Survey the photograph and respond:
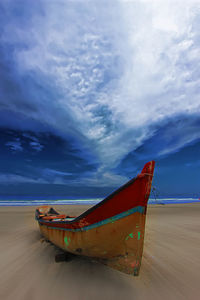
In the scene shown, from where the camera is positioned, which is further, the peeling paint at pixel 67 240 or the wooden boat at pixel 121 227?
the peeling paint at pixel 67 240

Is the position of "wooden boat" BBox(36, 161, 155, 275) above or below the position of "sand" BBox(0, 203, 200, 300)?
above

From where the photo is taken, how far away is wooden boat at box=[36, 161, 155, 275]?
250 cm

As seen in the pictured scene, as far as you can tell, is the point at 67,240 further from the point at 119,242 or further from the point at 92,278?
the point at 119,242

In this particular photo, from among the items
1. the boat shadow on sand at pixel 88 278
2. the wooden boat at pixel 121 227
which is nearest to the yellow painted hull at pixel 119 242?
the wooden boat at pixel 121 227

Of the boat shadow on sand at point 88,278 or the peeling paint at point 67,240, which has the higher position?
the peeling paint at point 67,240

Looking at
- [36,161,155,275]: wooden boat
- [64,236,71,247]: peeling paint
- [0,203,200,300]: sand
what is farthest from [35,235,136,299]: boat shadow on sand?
[64,236,71,247]: peeling paint

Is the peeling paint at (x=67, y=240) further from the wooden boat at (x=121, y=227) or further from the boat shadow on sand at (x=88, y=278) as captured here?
the boat shadow on sand at (x=88, y=278)

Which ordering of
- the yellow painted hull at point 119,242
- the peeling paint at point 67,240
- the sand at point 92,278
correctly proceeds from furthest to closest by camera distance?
the peeling paint at point 67,240
the yellow painted hull at point 119,242
the sand at point 92,278

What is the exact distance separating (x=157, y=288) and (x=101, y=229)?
1.49m

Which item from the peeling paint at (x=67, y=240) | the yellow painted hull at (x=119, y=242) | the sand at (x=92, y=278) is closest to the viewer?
the sand at (x=92, y=278)

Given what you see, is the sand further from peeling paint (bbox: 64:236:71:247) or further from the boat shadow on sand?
peeling paint (bbox: 64:236:71:247)

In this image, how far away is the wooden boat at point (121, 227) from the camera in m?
2.50

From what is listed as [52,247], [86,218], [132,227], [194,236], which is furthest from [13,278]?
[194,236]

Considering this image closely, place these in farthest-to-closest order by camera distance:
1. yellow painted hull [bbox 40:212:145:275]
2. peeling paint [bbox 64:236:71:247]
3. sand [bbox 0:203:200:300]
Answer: peeling paint [bbox 64:236:71:247]
yellow painted hull [bbox 40:212:145:275]
sand [bbox 0:203:200:300]
